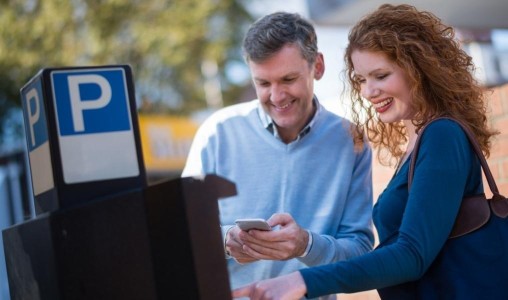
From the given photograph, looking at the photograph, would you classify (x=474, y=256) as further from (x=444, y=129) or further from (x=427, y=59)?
(x=427, y=59)

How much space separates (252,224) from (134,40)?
19040 mm

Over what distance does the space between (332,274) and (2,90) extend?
64.7 ft

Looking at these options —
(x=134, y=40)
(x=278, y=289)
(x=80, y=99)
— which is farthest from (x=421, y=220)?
(x=134, y=40)

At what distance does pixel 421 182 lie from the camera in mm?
2141

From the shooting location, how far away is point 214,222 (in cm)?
183

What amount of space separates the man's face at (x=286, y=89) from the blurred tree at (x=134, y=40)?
56.1 ft

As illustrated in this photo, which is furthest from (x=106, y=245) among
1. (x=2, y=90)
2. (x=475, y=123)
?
(x=2, y=90)

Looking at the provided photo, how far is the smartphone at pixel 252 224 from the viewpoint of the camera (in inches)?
98.5

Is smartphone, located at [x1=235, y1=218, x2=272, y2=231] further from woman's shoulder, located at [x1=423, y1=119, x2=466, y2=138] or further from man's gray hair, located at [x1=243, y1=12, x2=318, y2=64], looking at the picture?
man's gray hair, located at [x1=243, y1=12, x2=318, y2=64]

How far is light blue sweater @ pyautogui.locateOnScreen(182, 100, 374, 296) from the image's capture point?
3057 mm

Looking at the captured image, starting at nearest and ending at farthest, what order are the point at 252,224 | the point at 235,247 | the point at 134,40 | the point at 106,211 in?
the point at 106,211 < the point at 252,224 < the point at 235,247 < the point at 134,40

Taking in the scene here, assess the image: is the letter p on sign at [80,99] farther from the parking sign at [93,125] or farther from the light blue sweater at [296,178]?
the light blue sweater at [296,178]

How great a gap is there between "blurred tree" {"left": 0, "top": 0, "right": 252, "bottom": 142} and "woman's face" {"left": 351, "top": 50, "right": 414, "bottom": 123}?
706 inches

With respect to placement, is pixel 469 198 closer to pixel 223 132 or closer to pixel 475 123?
pixel 475 123
